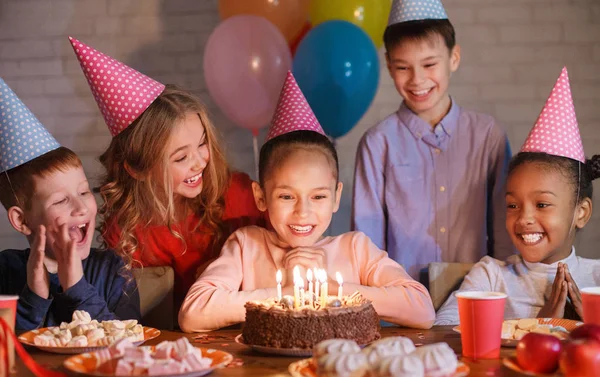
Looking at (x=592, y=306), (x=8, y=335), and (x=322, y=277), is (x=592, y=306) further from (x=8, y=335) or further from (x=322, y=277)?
(x=8, y=335)

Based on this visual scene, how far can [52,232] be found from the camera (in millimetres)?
2213

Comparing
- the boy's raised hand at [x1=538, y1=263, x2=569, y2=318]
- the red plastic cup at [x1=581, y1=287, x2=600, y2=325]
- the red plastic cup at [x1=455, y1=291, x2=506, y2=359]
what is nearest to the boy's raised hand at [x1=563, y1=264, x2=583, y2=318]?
the boy's raised hand at [x1=538, y1=263, x2=569, y2=318]

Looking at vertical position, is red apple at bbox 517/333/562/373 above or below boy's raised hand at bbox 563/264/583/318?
above

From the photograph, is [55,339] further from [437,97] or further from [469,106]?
[469,106]

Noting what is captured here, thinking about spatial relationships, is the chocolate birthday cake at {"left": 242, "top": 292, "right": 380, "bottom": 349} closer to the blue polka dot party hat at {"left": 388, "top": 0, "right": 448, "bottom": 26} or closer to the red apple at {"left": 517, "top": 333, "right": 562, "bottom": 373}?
the red apple at {"left": 517, "top": 333, "right": 562, "bottom": 373}

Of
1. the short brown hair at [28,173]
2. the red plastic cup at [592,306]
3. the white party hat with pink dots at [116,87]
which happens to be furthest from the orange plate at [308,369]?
the white party hat with pink dots at [116,87]

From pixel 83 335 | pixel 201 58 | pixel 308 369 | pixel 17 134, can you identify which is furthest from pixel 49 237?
pixel 201 58

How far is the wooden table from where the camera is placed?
153 cm

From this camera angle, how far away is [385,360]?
4.35 feet

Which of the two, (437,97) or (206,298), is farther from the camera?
(437,97)

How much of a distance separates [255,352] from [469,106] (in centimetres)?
249

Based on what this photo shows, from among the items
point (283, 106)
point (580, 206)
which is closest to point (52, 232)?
point (283, 106)

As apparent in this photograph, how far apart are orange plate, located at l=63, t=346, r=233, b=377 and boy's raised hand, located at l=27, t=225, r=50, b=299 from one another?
558mm

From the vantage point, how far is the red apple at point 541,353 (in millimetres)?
1419
